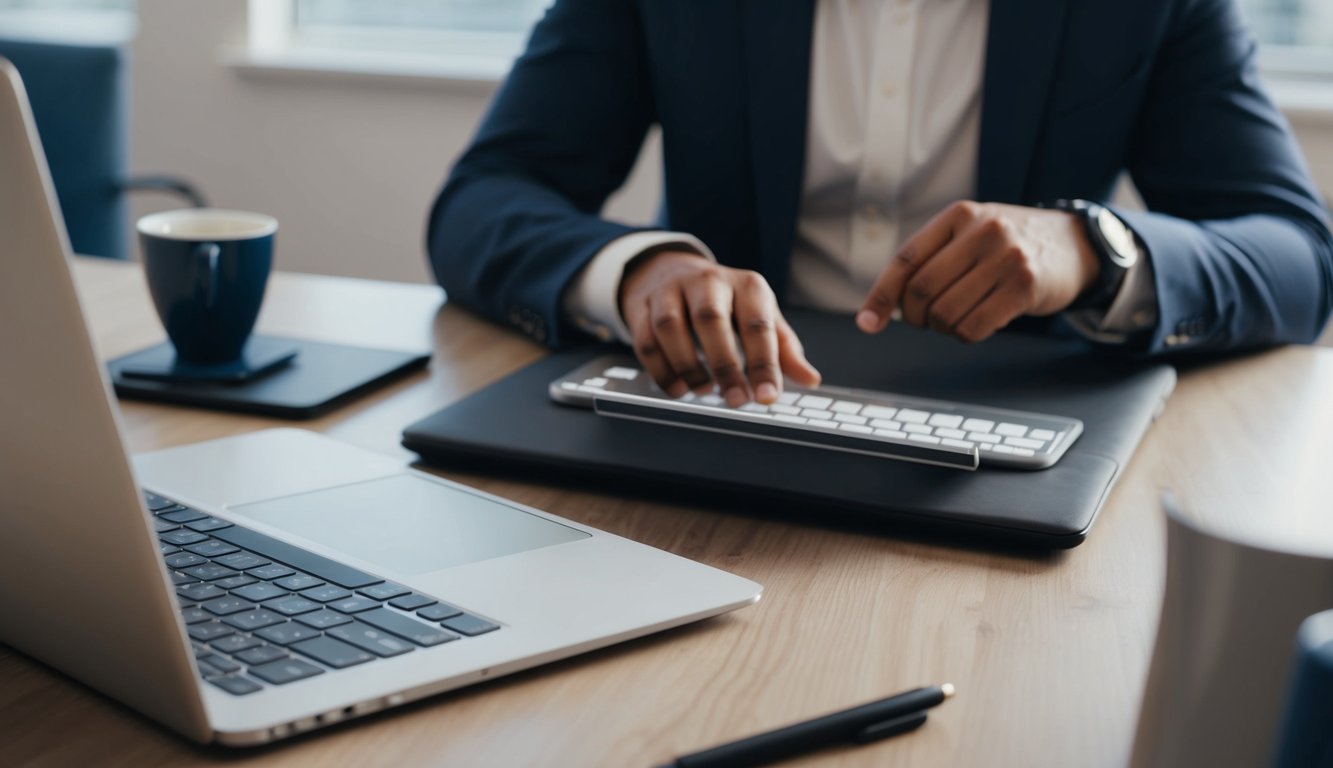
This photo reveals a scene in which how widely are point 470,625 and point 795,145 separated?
2.77 ft

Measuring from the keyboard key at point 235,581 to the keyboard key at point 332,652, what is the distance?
65 millimetres

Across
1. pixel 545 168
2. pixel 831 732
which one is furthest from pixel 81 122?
pixel 831 732

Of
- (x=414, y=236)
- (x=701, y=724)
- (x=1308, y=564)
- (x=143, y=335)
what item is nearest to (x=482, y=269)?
(x=143, y=335)

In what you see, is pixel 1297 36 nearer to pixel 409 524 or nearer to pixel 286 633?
pixel 409 524

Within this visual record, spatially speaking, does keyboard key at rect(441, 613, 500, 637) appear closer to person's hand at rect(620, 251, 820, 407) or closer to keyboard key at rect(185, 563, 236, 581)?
keyboard key at rect(185, 563, 236, 581)

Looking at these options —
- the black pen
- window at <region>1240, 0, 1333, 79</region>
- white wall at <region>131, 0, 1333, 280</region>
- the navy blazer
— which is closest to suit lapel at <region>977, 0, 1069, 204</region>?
the navy blazer

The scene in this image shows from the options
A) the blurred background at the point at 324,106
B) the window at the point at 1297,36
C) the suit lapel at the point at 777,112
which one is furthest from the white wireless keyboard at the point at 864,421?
the window at the point at 1297,36

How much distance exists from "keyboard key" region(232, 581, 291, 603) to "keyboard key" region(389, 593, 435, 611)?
0.04m

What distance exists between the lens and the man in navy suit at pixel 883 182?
2.83 feet

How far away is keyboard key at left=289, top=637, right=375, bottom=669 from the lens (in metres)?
0.45

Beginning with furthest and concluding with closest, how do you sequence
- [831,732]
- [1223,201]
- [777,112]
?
1. [777,112]
2. [1223,201]
3. [831,732]

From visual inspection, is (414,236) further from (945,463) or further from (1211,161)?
(945,463)

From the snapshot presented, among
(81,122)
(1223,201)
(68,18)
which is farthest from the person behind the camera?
(68,18)

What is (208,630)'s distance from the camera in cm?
46
